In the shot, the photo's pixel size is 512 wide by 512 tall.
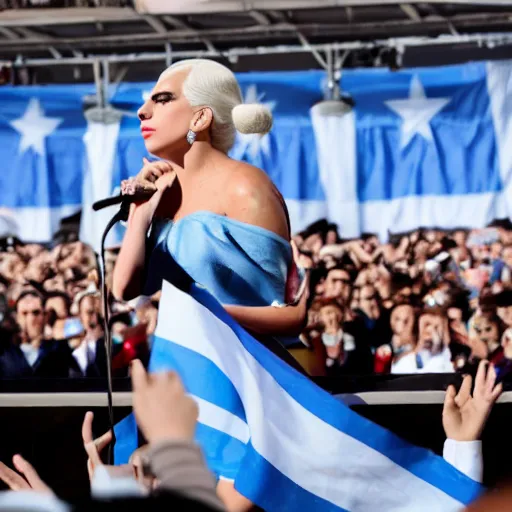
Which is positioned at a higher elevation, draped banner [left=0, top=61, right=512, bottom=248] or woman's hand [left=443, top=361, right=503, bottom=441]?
woman's hand [left=443, top=361, right=503, bottom=441]

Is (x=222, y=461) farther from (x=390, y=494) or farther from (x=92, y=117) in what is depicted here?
(x=92, y=117)

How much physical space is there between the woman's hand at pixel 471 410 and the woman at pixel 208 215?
43 centimetres

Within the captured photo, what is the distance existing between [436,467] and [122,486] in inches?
54.2

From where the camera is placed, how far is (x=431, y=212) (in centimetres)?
757

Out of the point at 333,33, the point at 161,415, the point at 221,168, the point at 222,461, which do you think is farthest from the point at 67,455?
the point at 333,33

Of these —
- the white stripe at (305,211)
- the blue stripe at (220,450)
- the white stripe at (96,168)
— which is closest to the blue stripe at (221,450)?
the blue stripe at (220,450)

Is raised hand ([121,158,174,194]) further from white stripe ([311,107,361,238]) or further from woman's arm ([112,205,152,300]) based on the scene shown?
white stripe ([311,107,361,238])

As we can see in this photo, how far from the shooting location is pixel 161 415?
1.53m

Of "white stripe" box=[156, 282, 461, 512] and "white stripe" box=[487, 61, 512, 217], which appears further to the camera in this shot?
"white stripe" box=[487, 61, 512, 217]

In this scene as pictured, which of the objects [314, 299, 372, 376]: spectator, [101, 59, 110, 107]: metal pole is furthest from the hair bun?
[101, 59, 110, 107]: metal pole

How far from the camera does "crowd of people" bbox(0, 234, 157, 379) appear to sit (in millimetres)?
6017

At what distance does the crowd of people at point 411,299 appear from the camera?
6262 millimetres

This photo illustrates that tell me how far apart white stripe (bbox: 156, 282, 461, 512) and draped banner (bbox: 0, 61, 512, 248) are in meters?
4.93

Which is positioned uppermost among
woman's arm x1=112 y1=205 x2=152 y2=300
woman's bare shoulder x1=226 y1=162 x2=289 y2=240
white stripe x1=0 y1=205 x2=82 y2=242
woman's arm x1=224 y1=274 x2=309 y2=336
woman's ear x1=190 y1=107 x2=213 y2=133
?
woman's ear x1=190 y1=107 x2=213 y2=133
